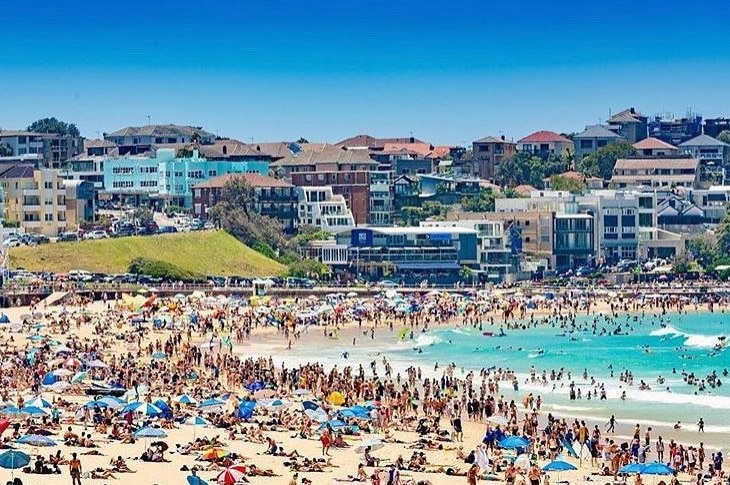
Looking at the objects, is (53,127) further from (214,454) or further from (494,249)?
(214,454)

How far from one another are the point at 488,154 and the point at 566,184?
20.1 m

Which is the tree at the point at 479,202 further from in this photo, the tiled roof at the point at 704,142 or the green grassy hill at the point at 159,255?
the tiled roof at the point at 704,142

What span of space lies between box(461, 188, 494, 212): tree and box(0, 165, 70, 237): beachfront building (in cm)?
3239

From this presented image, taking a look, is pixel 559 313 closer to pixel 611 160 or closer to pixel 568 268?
pixel 568 268

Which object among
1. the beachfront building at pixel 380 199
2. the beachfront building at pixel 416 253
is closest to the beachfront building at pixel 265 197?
the beachfront building at pixel 380 199

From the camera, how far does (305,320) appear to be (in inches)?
3073

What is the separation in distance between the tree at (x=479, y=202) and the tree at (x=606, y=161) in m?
18.7

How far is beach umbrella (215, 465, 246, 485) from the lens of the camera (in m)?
32.2

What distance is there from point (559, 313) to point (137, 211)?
129 ft

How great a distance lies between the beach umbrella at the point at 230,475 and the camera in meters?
32.2

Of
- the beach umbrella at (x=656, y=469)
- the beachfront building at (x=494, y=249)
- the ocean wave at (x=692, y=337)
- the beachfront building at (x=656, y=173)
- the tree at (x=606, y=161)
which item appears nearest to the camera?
the beach umbrella at (x=656, y=469)

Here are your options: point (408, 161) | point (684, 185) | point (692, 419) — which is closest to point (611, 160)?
point (684, 185)

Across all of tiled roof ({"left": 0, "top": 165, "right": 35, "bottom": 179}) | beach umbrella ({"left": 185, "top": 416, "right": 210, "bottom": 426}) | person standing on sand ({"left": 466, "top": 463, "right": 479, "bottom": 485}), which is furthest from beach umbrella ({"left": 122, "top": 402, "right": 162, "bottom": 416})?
tiled roof ({"left": 0, "top": 165, "right": 35, "bottom": 179})

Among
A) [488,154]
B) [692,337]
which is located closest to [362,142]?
[488,154]
